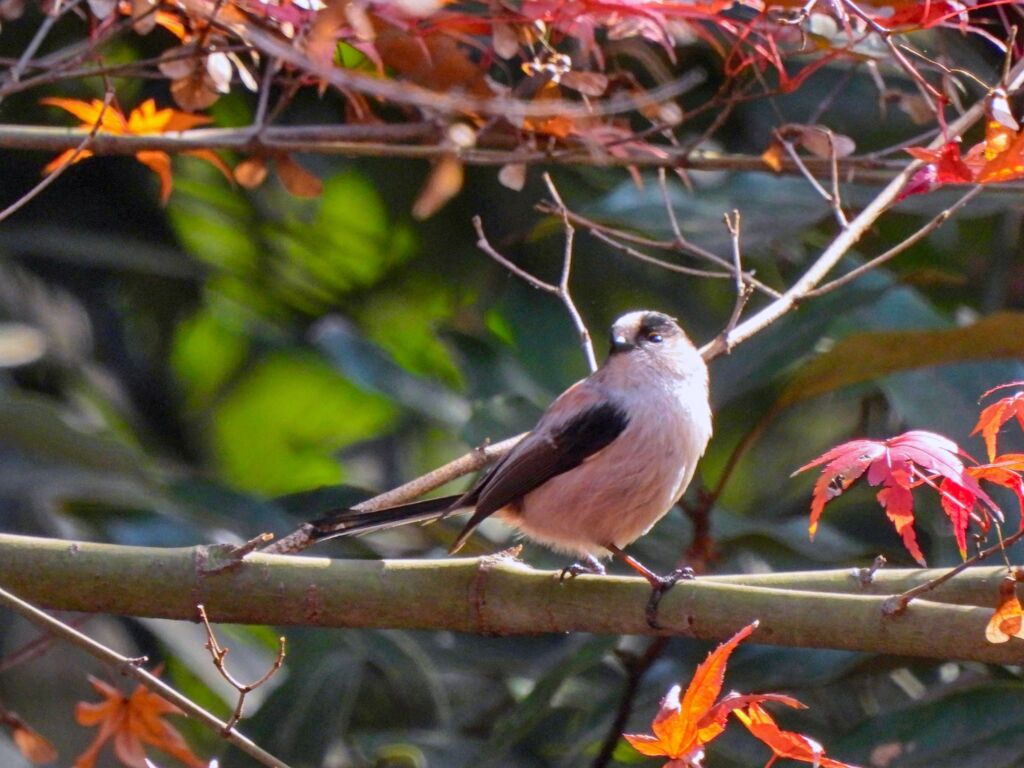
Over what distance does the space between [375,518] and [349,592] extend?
45 centimetres

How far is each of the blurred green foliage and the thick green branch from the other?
2.92 ft

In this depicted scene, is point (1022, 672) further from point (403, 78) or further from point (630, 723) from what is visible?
point (403, 78)

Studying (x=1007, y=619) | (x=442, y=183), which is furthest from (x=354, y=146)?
(x=1007, y=619)

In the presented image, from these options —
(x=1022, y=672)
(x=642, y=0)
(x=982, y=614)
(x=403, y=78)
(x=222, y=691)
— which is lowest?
(x=222, y=691)

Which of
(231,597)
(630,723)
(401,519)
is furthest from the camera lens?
(630,723)

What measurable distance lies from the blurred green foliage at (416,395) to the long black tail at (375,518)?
571mm

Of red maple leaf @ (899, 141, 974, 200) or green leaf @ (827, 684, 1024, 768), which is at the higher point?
red maple leaf @ (899, 141, 974, 200)

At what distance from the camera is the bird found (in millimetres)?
2711

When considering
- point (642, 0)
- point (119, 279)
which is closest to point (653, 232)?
point (642, 0)

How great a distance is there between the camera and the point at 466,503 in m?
2.79

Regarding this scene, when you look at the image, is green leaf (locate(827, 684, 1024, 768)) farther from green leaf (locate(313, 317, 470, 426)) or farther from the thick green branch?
green leaf (locate(313, 317, 470, 426))

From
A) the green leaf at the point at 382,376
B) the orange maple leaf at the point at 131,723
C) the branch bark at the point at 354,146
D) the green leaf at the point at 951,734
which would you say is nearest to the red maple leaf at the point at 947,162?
the branch bark at the point at 354,146

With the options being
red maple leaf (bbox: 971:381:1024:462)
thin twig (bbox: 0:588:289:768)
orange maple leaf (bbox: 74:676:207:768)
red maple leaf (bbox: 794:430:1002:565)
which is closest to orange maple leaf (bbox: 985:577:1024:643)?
red maple leaf (bbox: 794:430:1002:565)

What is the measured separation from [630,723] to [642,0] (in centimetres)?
177
